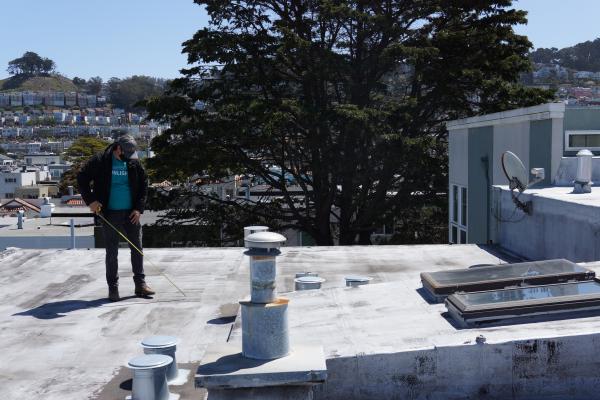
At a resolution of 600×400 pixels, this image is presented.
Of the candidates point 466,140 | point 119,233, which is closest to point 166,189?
point 466,140

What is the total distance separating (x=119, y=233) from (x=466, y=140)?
41.5 feet

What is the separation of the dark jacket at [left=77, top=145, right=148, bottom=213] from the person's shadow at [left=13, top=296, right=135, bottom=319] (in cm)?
94

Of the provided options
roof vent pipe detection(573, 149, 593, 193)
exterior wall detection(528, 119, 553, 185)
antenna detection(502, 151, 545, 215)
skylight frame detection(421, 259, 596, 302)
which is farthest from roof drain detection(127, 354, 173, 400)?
exterior wall detection(528, 119, 553, 185)

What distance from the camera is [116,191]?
695cm

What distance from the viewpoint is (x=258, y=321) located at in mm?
3635

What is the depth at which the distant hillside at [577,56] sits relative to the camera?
18000cm

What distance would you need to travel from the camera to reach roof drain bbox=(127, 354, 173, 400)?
4.03 meters

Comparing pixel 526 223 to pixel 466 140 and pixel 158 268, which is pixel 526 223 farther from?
pixel 466 140

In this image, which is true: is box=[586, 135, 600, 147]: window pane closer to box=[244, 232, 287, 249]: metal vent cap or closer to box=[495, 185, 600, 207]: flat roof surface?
box=[495, 185, 600, 207]: flat roof surface

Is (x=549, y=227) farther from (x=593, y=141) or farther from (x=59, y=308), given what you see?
(x=593, y=141)

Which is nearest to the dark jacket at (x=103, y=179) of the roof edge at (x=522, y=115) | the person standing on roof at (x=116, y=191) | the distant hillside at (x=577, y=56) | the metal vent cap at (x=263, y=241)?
the person standing on roof at (x=116, y=191)

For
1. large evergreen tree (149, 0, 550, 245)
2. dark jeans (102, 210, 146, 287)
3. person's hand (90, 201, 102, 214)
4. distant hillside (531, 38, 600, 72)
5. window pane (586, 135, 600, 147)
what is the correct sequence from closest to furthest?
1. person's hand (90, 201, 102, 214)
2. dark jeans (102, 210, 146, 287)
3. window pane (586, 135, 600, 147)
4. large evergreen tree (149, 0, 550, 245)
5. distant hillside (531, 38, 600, 72)

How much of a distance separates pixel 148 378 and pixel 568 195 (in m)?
6.94

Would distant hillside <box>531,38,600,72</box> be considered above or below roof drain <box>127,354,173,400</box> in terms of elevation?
above
